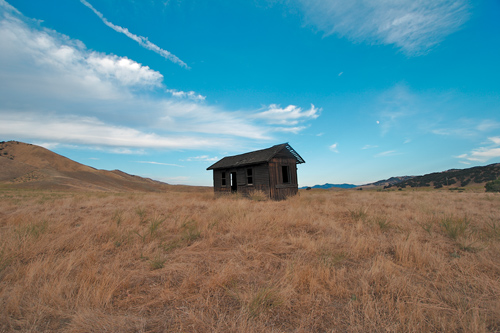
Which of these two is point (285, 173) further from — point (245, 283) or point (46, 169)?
point (46, 169)

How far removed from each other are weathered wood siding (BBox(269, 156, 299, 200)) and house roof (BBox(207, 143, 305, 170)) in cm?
52

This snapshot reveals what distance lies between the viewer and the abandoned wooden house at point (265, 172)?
15.7 m

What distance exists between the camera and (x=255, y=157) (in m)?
17.3

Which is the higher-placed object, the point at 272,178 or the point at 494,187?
the point at 272,178

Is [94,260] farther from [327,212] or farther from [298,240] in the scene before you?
[327,212]

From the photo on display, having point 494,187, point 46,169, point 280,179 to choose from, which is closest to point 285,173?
point 280,179

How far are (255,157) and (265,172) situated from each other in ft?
6.45

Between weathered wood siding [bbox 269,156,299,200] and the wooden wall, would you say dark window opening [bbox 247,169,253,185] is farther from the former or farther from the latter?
weathered wood siding [bbox 269,156,299,200]

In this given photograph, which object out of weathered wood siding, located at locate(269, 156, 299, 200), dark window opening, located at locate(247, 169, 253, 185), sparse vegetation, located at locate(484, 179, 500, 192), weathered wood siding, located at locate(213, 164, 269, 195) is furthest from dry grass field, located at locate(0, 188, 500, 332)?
sparse vegetation, located at locate(484, 179, 500, 192)

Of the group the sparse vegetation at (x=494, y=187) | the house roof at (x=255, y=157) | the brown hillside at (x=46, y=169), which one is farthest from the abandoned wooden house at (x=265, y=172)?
the brown hillside at (x=46, y=169)

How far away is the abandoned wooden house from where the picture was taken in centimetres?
1570

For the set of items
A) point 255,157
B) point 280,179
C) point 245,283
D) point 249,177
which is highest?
point 255,157

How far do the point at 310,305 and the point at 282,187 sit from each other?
44.5ft

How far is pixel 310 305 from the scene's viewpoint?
2748 mm
